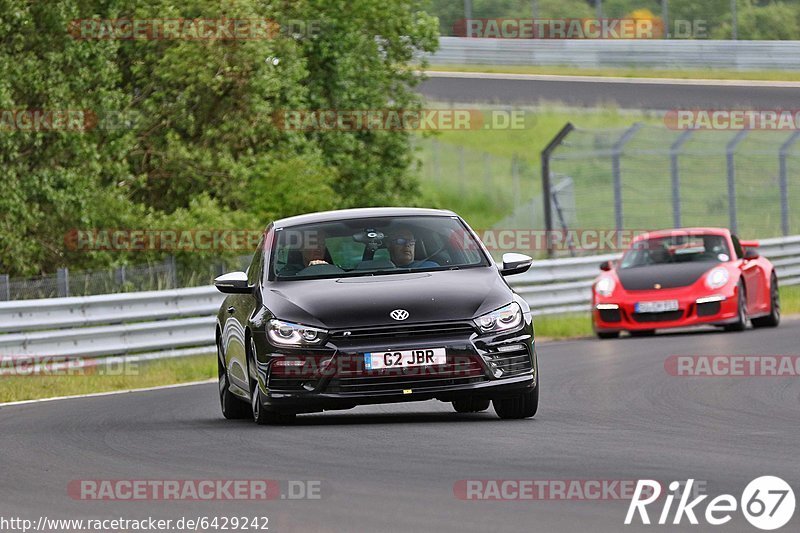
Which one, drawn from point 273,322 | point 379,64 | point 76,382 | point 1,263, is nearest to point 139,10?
point 1,263

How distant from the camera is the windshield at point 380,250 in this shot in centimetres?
1199

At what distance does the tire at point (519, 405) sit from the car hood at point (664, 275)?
9.69 meters

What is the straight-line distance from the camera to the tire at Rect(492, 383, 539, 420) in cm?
1158

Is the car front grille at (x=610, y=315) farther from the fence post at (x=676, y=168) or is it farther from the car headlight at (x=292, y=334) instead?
the car headlight at (x=292, y=334)

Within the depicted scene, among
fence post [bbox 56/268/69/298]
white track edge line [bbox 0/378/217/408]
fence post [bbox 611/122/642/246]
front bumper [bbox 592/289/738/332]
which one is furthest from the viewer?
fence post [bbox 611/122/642/246]

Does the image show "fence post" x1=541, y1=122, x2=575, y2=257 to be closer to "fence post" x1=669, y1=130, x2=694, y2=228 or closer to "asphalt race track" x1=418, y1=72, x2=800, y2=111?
"fence post" x1=669, y1=130, x2=694, y2=228

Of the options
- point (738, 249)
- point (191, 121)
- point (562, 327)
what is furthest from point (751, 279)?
point (191, 121)

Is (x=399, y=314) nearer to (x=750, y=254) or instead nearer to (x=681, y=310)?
(x=681, y=310)

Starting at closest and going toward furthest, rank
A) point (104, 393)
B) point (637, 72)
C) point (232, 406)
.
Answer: point (232, 406) < point (104, 393) < point (637, 72)

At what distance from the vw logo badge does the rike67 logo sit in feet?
10.2

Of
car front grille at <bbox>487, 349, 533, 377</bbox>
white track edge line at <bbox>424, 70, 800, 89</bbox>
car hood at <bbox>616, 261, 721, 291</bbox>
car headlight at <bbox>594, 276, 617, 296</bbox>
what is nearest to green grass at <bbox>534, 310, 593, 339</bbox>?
car headlight at <bbox>594, 276, 617, 296</bbox>

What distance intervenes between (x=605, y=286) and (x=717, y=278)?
1.35m

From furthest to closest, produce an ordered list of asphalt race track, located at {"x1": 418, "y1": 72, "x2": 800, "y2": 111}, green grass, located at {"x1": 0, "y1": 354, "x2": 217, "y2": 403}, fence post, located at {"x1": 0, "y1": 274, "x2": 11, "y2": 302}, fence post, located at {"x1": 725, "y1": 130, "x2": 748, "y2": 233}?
1. asphalt race track, located at {"x1": 418, "y1": 72, "x2": 800, "y2": 111}
2. fence post, located at {"x1": 725, "y1": 130, "x2": 748, "y2": 233}
3. fence post, located at {"x1": 0, "y1": 274, "x2": 11, "y2": 302}
4. green grass, located at {"x1": 0, "y1": 354, "x2": 217, "y2": 403}

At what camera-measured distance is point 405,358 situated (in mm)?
10992
